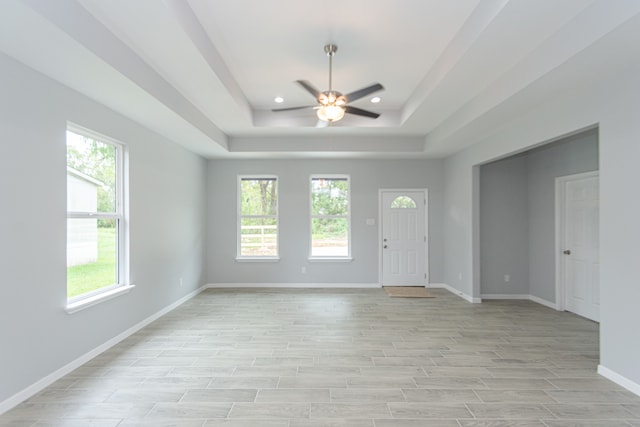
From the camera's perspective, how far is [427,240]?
6059 mm

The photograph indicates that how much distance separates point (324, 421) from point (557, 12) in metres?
3.21

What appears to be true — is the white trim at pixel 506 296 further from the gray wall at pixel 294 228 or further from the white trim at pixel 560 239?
the gray wall at pixel 294 228

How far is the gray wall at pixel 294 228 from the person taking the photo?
604 centimetres

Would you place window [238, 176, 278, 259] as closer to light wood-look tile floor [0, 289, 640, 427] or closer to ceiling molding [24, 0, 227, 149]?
light wood-look tile floor [0, 289, 640, 427]

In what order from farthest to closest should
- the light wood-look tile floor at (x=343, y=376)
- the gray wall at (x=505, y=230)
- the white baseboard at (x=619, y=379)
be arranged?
1. the gray wall at (x=505, y=230)
2. the white baseboard at (x=619, y=379)
3. the light wood-look tile floor at (x=343, y=376)

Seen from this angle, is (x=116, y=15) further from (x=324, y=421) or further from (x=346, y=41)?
(x=324, y=421)

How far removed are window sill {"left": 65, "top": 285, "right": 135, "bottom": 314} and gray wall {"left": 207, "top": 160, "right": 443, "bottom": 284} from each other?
2465 millimetres

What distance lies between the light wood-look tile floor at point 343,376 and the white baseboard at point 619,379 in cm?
7

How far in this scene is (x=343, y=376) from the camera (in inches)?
106

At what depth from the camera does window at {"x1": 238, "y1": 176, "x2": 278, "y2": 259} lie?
6.11m

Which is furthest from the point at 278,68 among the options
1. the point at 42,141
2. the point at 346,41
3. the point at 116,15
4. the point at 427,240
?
the point at 427,240

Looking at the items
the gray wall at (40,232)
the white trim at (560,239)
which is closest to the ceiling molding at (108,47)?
the gray wall at (40,232)

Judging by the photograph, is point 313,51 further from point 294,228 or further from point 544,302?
point 544,302

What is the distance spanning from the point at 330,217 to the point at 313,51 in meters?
3.49
